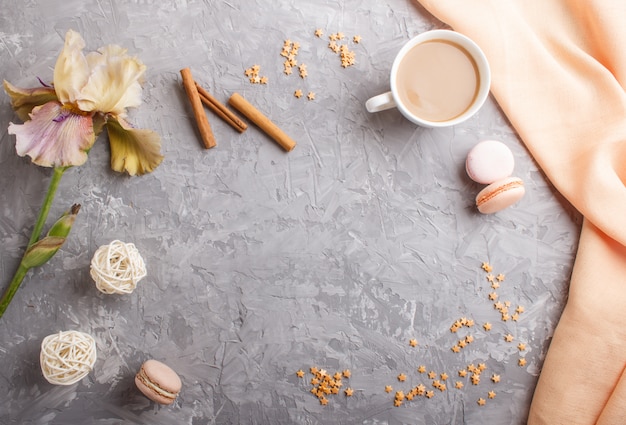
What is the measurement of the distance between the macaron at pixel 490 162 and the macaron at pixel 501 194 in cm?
2

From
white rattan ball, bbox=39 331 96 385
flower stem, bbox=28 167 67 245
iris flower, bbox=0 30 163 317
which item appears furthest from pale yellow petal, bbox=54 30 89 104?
white rattan ball, bbox=39 331 96 385

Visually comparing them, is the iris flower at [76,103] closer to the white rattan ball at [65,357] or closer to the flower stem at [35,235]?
the flower stem at [35,235]

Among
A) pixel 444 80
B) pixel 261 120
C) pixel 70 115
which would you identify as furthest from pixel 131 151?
pixel 444 80

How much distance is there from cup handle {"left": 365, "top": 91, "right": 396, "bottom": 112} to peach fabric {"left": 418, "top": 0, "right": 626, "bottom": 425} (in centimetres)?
20

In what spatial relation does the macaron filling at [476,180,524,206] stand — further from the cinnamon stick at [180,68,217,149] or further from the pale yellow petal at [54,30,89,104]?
the pale yellow petal at [54,30,89,104]

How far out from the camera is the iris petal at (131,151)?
98cm

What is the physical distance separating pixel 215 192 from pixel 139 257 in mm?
171

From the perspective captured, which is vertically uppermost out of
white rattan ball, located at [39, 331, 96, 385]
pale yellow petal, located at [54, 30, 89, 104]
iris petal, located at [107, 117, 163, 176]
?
pale yellow petal, located at [54, 30, 89, 104]

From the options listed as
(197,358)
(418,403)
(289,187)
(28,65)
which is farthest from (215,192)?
(418,403)

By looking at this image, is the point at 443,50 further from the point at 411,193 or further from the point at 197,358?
the point at 197,358

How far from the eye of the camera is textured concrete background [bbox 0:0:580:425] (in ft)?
3.39

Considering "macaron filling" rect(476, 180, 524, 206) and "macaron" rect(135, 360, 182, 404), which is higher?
"macaron filling" rect(476, 180, 524, 206)

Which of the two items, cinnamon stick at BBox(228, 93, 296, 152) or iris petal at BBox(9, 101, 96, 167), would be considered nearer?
iris petal at BBox(9, 101, 96, 167)

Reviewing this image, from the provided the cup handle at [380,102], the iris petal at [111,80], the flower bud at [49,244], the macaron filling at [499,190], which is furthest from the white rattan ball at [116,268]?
the macaron filling at [499,190]
